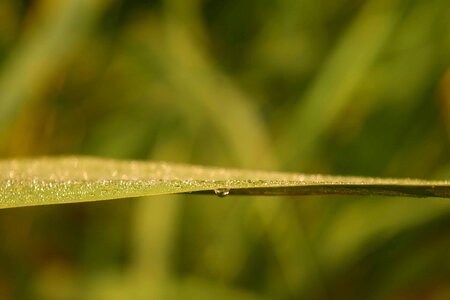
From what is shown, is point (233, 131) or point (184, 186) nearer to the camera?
point (184, 186)

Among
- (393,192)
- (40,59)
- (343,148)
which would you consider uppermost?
(40,59)

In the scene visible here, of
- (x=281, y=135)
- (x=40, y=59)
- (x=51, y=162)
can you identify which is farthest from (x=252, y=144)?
(x=51, y=162)

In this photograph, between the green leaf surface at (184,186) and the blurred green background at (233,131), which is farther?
the blurred green background at (233,131)

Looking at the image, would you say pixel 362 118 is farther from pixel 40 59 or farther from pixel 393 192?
pixel 393 192

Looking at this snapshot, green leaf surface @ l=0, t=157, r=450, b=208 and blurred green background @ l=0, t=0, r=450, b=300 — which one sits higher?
blurred green background @ l=0, t=0, r=450, b=300

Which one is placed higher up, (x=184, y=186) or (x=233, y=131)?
(x=233, y=131)

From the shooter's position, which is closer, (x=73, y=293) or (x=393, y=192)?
(x=393, y=192)

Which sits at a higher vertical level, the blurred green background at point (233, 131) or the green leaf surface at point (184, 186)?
the blurred green background at point (233, 131)

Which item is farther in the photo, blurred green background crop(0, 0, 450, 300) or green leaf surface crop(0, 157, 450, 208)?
blurred green background crop(0, 0, 450, 300)
